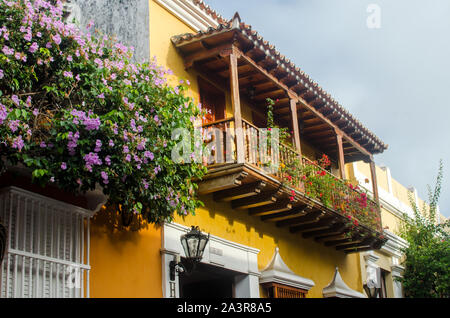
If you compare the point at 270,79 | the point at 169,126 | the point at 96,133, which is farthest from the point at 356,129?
the point at 96,133

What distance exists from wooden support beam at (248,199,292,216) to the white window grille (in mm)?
4413

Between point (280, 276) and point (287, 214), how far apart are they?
1317 millimetres

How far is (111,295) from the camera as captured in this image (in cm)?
919

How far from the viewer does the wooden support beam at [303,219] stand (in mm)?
13453

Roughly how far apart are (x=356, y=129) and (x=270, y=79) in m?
4.10

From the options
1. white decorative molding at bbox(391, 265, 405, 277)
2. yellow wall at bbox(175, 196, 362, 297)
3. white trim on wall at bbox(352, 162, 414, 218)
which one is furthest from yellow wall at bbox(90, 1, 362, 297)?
white trim on wall at bbox(352, 162, 414, 218)

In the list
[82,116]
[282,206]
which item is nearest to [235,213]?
[282,206]

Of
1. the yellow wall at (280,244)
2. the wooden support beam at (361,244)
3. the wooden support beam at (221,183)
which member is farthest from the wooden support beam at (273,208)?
the wooden support beam at (361,244)

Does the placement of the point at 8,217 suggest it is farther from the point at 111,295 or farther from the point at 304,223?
the point at 304,223

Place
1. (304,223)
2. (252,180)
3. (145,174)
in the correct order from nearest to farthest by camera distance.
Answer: (145,174), (252,180), (304,223)

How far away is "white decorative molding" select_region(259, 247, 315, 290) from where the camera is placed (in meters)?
12.3

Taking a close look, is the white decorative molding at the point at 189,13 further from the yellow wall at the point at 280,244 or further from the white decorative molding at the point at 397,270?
the white decorative molding at the point at 397,270

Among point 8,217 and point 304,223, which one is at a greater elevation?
point 304,223

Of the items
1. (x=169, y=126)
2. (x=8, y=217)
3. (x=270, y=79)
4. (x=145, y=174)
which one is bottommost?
(x=8, y=217)
